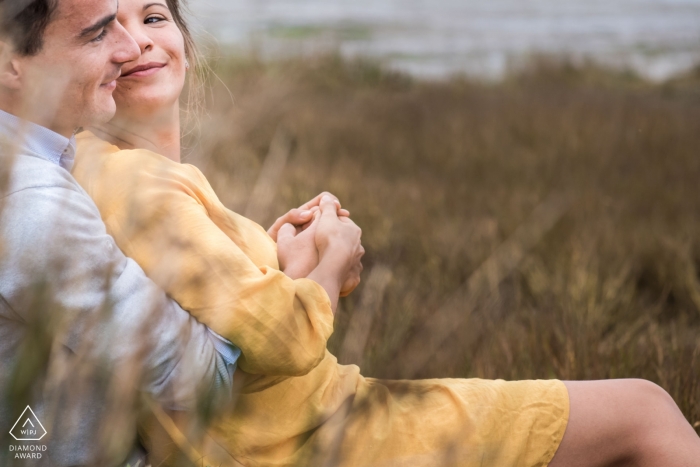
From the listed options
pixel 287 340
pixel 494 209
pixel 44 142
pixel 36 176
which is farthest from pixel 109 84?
pixel 494 209

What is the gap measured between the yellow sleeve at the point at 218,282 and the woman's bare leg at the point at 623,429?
0.61m

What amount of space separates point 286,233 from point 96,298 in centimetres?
73

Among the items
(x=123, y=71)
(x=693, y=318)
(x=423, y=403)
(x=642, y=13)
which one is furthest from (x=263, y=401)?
(x=642, y=13)

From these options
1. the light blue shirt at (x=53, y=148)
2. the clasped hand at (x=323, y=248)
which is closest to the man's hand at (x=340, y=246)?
the clasped hand at (x=323, y=248)

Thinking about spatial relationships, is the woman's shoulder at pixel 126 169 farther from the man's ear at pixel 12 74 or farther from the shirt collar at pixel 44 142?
the man's ear at pixel 12 74

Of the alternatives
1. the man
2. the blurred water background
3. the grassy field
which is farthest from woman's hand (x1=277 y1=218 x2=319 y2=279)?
the blurred water background

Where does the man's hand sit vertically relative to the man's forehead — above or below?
below

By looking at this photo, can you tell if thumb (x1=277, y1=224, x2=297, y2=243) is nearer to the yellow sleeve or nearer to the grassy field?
the grassy field

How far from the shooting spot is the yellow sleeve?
4.35 feet

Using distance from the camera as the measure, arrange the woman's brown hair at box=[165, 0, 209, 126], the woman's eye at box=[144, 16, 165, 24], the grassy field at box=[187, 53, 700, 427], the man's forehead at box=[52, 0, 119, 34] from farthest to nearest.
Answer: the grassy field at box=[187, 53, 700, 427], the woman's brown hair at box=[165, 0, 209, 126], the woman's eye at box=[144, 16, 165, 24], the man's forehead at box=[52, 0, 119, 34]

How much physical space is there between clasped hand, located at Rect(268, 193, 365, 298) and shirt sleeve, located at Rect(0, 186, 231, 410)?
1.44 ft

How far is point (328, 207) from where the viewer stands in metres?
1.93

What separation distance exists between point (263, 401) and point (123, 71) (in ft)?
2.56

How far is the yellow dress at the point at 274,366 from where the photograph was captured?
52.4 inches
